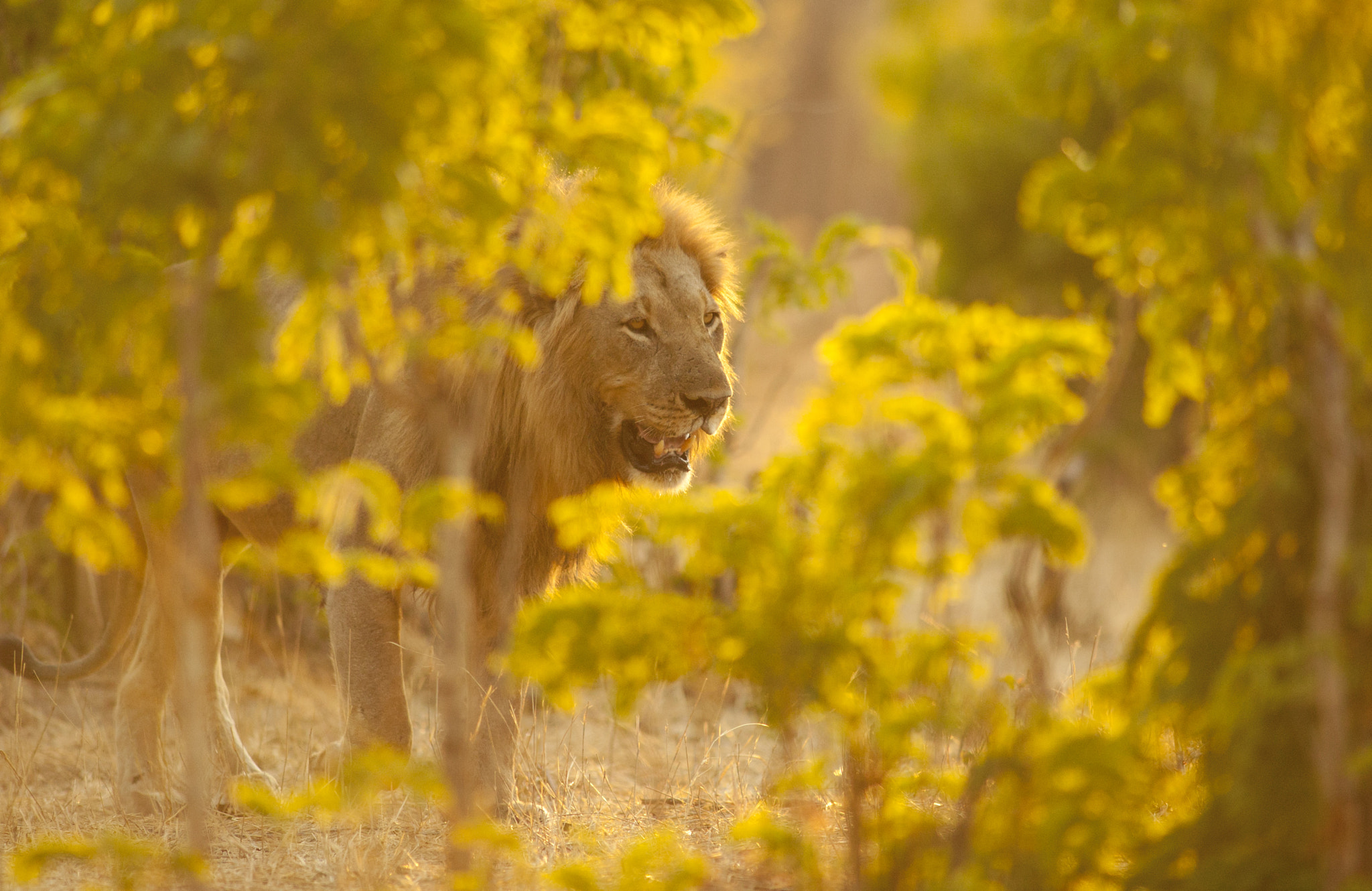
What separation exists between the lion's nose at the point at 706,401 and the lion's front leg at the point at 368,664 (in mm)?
1177

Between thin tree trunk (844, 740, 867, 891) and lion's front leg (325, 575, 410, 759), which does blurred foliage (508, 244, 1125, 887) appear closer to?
thin tree trunk (844, 740, 867, 891)

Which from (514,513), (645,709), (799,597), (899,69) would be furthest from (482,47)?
(899,69)

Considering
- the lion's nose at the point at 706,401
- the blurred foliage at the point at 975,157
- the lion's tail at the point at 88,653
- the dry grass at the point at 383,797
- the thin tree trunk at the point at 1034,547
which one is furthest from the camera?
the blurred foliage at the point at 975,157

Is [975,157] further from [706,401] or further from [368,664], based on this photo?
[368,664]

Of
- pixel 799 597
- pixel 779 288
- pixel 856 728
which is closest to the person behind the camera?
pixel 799 597

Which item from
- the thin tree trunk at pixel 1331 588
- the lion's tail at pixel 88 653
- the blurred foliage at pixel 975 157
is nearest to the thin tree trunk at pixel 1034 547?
the thin tree trunk at pixel 1331 588

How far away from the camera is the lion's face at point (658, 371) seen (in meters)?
4.05

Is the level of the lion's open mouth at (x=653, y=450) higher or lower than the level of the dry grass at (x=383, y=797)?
higher

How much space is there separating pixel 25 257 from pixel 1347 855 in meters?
2.66

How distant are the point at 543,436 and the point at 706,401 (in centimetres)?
57

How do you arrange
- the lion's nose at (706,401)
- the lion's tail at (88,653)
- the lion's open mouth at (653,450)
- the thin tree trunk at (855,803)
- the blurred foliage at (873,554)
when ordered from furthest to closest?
the lion's tail at (88,653), the lion's open mouth at (653,450), the lion's nose at (706,401), the thin tree trunk at (855,803), the blurred foliage at (873,554)

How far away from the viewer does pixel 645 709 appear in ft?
21.0

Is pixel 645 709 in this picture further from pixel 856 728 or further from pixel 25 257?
pixel 25 257

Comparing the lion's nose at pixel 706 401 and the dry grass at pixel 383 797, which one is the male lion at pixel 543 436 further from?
the dry grass at pixel 383 797
